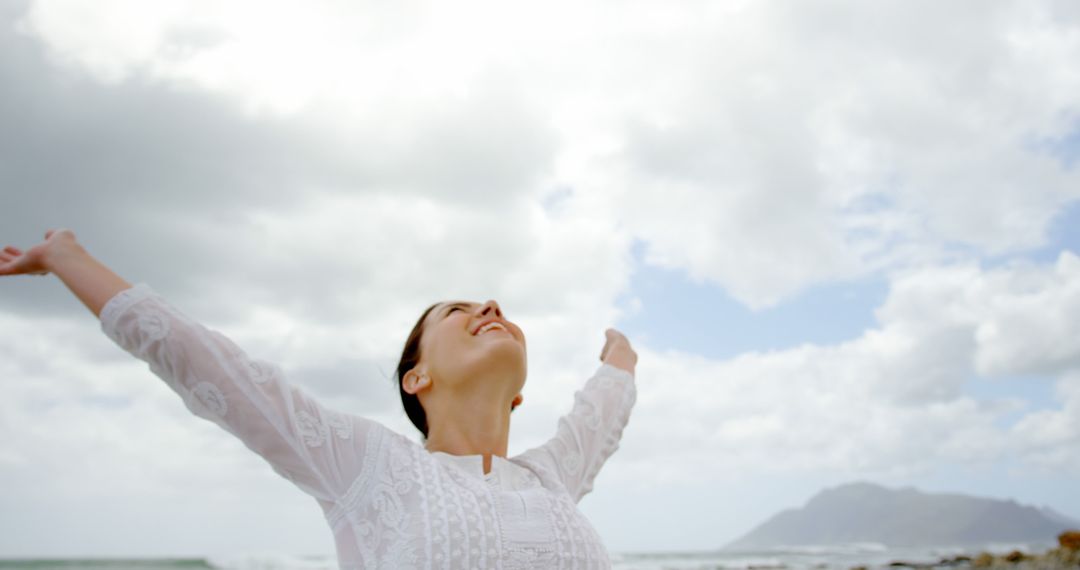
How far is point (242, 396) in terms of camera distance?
1.80 m

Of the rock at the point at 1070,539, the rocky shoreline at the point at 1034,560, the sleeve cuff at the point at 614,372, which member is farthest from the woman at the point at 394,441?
the rock at the point at 1070,539

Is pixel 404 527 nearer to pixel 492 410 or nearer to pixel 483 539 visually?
pixel 483 539

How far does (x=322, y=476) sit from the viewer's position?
6.28 ft

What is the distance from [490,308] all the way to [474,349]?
0.58 feet

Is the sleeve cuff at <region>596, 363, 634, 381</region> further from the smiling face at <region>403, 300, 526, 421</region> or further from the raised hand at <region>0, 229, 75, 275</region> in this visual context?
the raised hand at <region>0, 229, 75, 275</region>

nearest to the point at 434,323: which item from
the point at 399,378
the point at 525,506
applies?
the point at 399,378

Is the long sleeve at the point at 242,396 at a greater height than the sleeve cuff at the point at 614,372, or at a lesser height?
Result: lesser

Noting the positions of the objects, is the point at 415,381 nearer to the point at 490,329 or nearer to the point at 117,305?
the point at 490,329

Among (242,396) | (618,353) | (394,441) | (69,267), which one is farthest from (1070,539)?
(69,267)

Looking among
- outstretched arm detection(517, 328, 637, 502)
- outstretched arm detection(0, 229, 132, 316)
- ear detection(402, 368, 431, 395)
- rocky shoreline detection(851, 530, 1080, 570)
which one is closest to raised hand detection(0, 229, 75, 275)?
outstretched arm detection(0, 229, 132, 316)

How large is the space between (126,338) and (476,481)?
33.7 inches

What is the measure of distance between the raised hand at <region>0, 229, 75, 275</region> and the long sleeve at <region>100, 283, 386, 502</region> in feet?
0.73

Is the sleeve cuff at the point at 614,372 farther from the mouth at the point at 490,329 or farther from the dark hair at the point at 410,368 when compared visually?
the mouth at the point at 490,329

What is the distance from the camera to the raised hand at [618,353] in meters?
2.95
